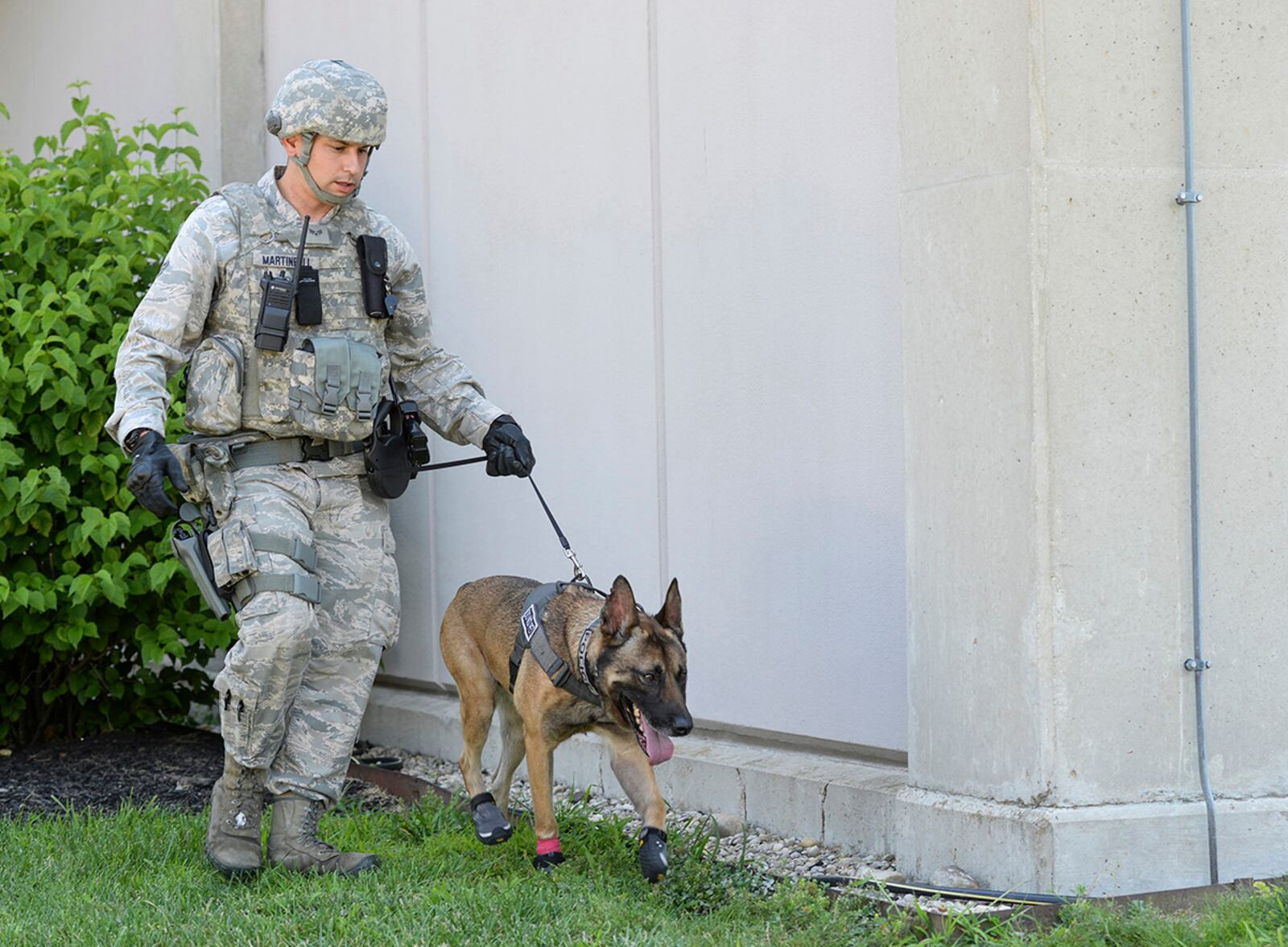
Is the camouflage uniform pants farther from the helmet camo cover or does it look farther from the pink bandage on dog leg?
the helmet camo cover

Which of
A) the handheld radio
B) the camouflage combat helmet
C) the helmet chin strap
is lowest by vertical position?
the handheld radio

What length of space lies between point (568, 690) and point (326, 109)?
1802 millimetres

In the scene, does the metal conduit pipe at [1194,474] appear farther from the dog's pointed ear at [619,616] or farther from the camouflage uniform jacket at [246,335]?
the camouflage uniform jacket at [246,335]

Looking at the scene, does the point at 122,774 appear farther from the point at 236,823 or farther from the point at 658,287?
the point at 658,287

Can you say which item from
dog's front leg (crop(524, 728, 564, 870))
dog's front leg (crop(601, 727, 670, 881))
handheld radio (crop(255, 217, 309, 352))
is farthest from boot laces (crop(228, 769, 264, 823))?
handheld radio (crop(255, 217, 309, 352))

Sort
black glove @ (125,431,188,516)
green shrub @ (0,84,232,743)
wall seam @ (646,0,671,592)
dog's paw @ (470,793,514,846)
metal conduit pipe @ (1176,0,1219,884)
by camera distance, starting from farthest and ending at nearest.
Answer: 1. green shrub @ (0,84,232,743)
2. wall seam @ (646,0,671,592)
3. dog's paw @ (470,793,514,846)
4. metal conduit pipe @ (1176,0,1219,884)
5. black glove @ (125,431,188,516)

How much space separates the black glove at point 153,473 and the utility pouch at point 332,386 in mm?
428

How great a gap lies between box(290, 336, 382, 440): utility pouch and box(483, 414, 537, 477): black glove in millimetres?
439

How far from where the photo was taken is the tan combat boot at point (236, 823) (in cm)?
448

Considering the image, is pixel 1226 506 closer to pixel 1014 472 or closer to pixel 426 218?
pixel 1014 472

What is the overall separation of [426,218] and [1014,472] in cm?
383

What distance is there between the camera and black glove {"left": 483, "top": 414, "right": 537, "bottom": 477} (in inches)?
189

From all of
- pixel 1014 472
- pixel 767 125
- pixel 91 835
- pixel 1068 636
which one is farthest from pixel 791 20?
pixel 91 835

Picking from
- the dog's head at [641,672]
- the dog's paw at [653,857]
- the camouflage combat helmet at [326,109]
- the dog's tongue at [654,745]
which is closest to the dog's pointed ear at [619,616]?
the dog's head at [641,672]
